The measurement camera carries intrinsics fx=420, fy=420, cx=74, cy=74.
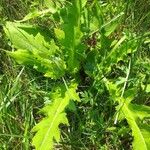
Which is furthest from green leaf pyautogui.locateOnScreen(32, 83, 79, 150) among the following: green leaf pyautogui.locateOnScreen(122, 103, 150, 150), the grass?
green leaf pyautogui.locateOnScreen(122, 103, 150, 150)

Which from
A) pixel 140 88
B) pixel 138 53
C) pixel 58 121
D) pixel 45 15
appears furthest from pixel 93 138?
pixel 45 15

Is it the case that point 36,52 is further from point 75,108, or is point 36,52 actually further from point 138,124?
point 138,124

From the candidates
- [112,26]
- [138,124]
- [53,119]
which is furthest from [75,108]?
[112,26]

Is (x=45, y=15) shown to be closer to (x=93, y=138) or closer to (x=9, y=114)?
(x=9, y=114)

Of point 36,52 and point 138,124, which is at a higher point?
point 36,52

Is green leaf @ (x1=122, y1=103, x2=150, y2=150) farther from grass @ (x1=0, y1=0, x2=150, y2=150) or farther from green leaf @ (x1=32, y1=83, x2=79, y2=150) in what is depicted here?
green leaf @ (x1=32, y1=83, x2=79, y2=150)
